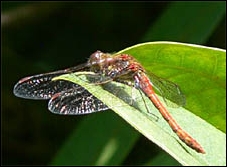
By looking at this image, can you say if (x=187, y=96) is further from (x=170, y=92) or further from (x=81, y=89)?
(x=81, y=89)

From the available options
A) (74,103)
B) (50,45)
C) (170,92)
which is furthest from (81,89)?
(50,45)

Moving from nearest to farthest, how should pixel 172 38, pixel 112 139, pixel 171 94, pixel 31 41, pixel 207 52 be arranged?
pixel 207 52, pixel 171 94, pixel 112 139, pixel 172 38, pixel 31 41

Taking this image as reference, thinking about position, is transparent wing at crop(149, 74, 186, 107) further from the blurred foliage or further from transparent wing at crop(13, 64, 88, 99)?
the blurred foliage

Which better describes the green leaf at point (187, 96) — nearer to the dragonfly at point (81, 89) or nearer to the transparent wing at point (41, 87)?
the dragonfly at point (81, 89)

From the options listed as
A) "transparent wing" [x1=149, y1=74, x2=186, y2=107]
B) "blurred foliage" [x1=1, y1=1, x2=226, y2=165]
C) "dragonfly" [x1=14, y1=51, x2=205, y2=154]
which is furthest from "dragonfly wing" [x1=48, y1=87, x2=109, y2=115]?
"blurred foliage" [x1=1, y1=1, x2=226, y2=165]

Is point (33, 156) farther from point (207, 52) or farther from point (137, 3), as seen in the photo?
point (207, 52)

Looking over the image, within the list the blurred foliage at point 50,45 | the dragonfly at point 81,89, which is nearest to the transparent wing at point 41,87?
the dragonfly at point 81,89

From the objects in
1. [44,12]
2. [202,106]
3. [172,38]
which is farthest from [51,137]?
[202,106]
